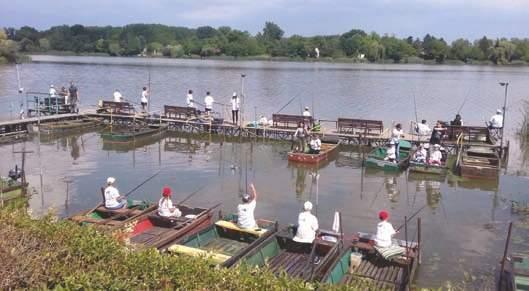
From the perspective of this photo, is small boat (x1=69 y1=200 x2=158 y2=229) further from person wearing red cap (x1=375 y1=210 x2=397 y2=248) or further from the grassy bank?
person wearing red cap (x1=375 y1=210 x2=397 y2=248)

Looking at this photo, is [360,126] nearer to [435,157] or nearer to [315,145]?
[315,145]

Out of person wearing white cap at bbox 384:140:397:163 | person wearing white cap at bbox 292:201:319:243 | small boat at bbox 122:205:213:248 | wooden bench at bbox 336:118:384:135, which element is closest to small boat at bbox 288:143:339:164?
person wearing white cap at bbox 384:140:397:163

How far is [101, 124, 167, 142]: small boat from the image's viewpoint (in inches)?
998

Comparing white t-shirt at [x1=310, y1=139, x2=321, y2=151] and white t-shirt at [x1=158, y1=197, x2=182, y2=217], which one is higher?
white t-shirt at [x1=310, y1=139, x2=321, y2=151]

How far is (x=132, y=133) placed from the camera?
26.0 metres

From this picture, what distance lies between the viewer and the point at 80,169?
66.2 ft

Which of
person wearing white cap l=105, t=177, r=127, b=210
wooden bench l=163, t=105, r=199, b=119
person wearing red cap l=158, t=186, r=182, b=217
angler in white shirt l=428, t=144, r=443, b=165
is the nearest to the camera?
person wearing red cap l=158, t=186, r=182, b=217

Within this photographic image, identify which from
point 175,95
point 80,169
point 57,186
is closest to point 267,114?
point 175,95

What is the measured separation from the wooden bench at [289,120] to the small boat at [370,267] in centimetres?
1544

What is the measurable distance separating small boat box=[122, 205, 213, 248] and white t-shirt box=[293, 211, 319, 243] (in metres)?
2.95

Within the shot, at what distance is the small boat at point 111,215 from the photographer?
12.8 m

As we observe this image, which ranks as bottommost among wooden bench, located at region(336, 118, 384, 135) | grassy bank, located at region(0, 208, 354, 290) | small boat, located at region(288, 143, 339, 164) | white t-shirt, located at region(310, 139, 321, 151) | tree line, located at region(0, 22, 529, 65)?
small boat, located at region(288, 143, 339, 164)

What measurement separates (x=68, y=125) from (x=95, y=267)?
2404cm

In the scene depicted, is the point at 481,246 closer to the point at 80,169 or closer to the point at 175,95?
the point at 80,169
